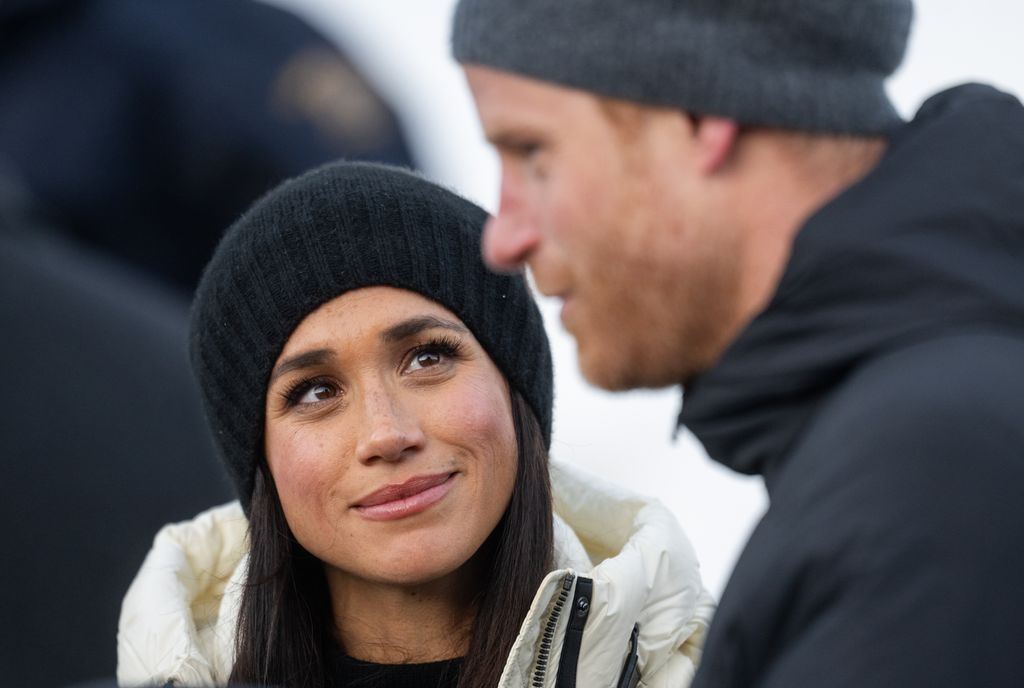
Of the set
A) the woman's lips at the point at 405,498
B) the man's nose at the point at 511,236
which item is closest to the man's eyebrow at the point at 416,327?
the woman's lips at the point at 405,498

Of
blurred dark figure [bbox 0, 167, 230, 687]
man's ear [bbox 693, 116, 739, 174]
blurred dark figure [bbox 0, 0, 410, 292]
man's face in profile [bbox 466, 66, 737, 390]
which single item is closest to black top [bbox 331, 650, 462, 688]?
man's face in profile [bbox 466, 66, 737, 390]

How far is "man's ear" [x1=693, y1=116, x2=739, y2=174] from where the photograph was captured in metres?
1.62

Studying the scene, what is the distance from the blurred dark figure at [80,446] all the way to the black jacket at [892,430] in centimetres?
288

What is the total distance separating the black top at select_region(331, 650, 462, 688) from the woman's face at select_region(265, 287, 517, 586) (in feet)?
0.47

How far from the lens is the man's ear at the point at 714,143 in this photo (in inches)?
63.8

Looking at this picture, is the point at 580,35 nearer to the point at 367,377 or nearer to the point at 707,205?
the point at 707,205

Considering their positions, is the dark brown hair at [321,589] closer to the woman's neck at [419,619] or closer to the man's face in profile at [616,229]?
the woman's neck at [419,619]

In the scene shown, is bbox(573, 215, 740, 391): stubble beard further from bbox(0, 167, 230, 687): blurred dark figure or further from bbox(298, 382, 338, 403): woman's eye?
bbox(0, 167, 230, 687): blurred dark figure

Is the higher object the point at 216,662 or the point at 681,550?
the point at 681,550

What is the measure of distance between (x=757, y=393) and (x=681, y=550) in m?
1.19

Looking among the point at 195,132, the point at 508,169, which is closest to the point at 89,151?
the point at 195,132

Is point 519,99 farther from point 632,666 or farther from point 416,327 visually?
point 632,666

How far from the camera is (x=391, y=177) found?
110 inches

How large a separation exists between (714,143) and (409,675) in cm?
133
